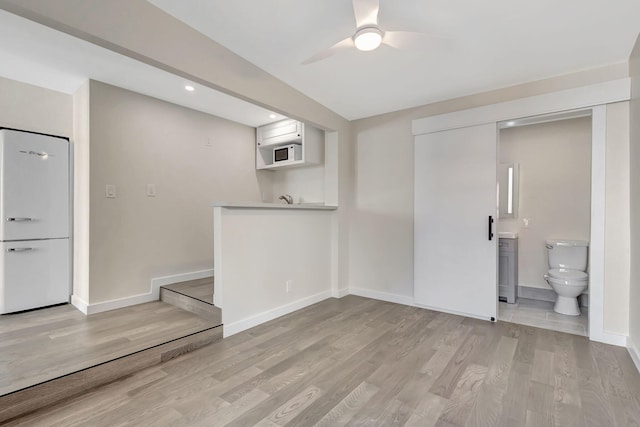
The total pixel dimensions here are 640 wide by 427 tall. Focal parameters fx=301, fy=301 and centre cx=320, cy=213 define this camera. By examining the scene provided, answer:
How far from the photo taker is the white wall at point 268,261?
2.67m

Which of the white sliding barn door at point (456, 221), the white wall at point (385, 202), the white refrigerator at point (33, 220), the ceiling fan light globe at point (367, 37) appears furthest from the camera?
the white wall at point (385, 202)

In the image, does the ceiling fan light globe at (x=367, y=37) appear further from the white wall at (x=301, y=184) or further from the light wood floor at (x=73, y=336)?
the light wood floor at (x=73, y=336)

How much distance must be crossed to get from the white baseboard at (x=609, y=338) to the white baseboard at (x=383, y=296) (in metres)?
1.55

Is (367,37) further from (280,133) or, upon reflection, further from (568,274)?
(568,274)

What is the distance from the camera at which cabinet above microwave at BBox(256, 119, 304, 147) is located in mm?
3840

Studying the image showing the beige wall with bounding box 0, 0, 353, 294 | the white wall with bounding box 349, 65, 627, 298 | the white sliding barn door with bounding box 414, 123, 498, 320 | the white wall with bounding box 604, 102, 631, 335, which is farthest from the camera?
Result: the white wall with bounding box 349, 65, 627, 298

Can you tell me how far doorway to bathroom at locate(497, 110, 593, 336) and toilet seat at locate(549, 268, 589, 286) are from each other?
0.64 feet

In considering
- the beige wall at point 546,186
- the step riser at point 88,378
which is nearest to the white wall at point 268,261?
the step riser at point 88,378

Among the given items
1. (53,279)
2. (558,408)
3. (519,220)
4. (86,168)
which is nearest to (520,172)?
(519,220)

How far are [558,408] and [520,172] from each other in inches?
119

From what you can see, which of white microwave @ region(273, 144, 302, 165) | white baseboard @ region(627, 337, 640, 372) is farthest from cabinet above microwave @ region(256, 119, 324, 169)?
white baseboard @ region(627, 337, 640, 372)

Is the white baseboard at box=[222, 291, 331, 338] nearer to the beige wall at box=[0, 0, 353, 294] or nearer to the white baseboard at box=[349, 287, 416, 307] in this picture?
the white baseboard at box=[349, 287, 416, 307]

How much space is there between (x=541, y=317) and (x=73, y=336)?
434cm

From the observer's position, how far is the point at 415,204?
11.4ft
